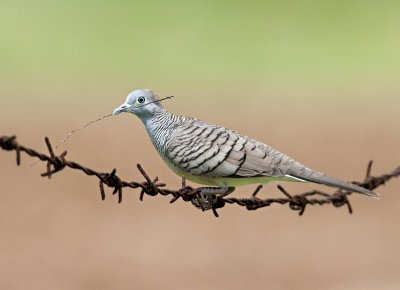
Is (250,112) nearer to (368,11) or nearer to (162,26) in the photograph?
(162,26)

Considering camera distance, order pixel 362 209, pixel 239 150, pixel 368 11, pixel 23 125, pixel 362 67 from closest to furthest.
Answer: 1. pixel 239 150
2. pixel 362 209
3. pixel 23 125
4. pixel 362 67
5. pixel 368 11

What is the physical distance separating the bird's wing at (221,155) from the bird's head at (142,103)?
17 centimetres

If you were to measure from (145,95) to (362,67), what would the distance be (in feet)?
69.8

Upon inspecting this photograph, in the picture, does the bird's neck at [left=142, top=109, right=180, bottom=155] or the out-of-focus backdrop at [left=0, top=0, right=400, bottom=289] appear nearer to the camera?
the bird's neck at [left=142, top=109, right=180, bottom=155]

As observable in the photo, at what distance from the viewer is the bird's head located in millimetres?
5191

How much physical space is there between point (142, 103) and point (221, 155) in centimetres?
47

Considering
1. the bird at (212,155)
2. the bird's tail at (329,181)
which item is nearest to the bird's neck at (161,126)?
the bird at (212,155)

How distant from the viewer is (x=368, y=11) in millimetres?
30156

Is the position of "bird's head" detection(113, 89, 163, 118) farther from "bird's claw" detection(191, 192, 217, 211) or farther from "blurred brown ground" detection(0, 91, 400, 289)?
"blurred brown ground" detection(0, 91, 400, 289)

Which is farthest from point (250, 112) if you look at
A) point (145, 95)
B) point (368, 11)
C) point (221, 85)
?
point (145, 95)

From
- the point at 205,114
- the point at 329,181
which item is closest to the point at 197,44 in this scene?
the point at 205,114

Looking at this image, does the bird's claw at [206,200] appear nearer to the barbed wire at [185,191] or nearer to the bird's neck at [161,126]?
the barbed wire at [185,191]

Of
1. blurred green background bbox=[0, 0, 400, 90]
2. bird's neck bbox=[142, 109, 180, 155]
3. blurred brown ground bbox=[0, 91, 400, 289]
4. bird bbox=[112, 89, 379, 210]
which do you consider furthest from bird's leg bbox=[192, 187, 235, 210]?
blurred green background bbox=[0, 0, 400, 90]

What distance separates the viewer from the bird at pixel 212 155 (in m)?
5.10
